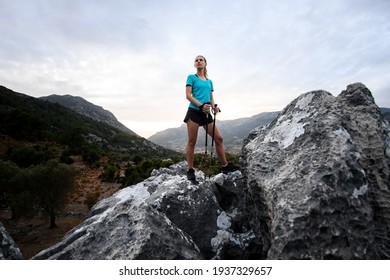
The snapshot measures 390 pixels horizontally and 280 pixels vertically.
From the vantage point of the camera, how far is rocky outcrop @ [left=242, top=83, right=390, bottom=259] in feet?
10.5

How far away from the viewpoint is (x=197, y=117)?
6.12 m

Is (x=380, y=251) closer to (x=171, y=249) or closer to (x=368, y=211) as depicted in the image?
(x=368, y=211)

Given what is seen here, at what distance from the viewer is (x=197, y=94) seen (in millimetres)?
6305

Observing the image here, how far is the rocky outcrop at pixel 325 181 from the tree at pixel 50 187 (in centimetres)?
2358

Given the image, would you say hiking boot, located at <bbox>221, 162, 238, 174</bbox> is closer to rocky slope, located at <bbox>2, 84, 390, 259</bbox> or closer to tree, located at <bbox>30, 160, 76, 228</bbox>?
rocky slope, located at <bbox>2, 84, 390, 259</bbox>

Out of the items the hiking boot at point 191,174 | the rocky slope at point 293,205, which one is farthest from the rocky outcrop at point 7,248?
the hiking boot at point 191,174

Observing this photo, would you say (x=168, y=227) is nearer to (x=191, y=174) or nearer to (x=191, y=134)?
(x=191, y=174)

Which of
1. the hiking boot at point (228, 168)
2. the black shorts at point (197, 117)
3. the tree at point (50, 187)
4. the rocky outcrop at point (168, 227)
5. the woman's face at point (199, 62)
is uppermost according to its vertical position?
the woman's face at point (199, 62)

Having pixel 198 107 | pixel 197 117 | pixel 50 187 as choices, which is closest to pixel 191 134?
pixel 197 117

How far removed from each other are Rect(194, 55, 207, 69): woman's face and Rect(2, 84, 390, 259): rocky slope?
239 cm

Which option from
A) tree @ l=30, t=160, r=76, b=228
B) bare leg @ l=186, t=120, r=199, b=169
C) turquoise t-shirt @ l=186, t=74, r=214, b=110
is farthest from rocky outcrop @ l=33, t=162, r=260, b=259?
tree @ l=30, t=160, r=76, b=228

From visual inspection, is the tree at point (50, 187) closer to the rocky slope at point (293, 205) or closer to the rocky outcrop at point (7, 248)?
the rocky outcrop at point (7, 248)

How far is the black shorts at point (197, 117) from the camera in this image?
6090 millimetres

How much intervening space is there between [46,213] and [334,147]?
1038 inches
